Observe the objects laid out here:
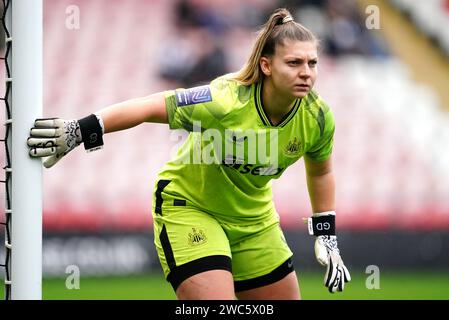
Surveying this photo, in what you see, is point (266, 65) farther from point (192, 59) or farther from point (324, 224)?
point (192, 59)

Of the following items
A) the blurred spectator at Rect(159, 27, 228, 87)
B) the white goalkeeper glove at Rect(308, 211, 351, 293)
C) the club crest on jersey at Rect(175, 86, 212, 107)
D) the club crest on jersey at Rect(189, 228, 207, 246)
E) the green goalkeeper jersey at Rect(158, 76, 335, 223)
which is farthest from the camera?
the blurred spectator at Rect(159, 27, 228, 87)

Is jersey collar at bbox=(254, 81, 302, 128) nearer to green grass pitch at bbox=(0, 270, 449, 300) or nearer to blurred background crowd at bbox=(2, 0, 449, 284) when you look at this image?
green grass pitch at bbox=(0, 270, 449, 300)

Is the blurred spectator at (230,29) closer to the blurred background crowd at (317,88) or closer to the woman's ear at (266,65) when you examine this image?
the blurred background crowd at (317,88)

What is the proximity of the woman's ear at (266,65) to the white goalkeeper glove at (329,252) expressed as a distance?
1.03 m

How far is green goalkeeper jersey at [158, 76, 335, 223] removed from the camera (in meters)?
4.67

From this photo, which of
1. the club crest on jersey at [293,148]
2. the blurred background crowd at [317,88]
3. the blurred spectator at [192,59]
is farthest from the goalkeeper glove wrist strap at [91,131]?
the blurred spectator at [192,59]

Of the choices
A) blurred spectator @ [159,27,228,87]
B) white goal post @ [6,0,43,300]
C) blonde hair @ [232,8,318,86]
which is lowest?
white goal post @ [6,0,43,300]

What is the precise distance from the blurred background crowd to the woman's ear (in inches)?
269

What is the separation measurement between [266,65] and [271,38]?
15cm

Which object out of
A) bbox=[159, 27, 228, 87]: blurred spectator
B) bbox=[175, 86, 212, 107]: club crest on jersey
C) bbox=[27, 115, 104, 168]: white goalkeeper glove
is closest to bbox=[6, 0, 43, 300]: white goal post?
bbox=[27, 115, 104, 168]: white goalkeeper glove

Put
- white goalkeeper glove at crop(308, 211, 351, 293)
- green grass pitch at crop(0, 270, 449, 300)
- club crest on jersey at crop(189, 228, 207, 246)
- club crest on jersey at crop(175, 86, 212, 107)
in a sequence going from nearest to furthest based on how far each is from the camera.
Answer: club crest on jersey at crop(175, 86, 212, 107) → club crest on jersey at crop(189, 228, 207, 246) → white goalkeeper glove at crop(308, 211, 351, 293) → green grass pitch at crop(0, 270, 449, 300)

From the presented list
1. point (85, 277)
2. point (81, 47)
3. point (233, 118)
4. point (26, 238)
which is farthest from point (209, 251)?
point (81, 47)
